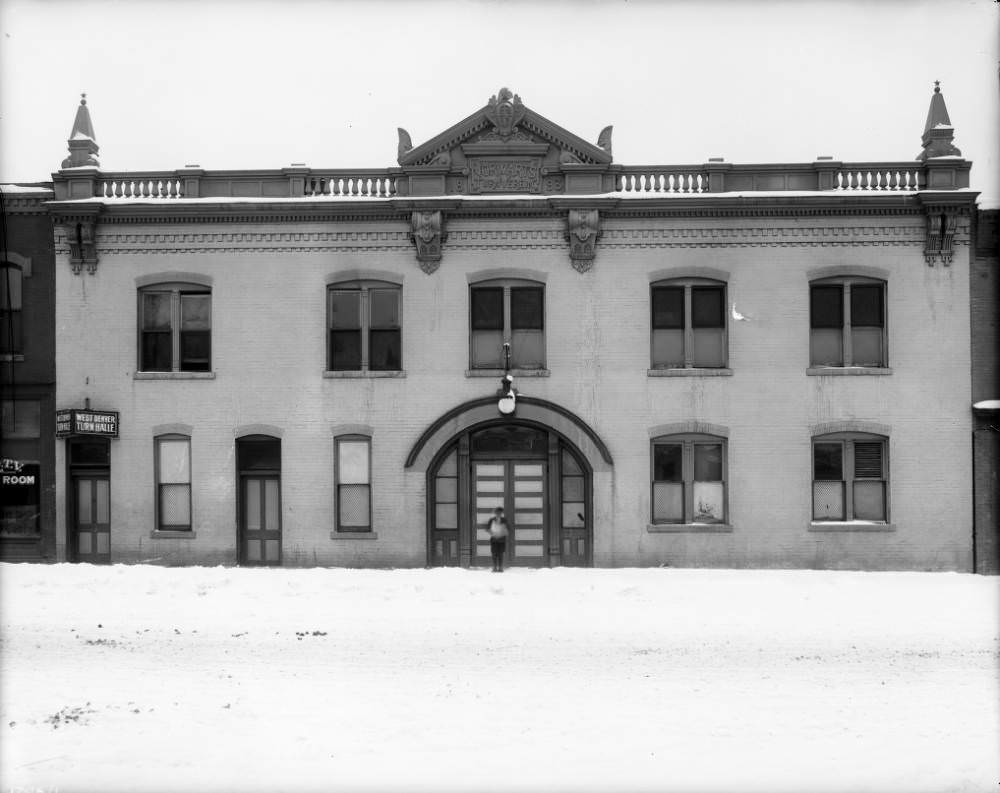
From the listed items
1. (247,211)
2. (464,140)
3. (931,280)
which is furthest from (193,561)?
(931,280)

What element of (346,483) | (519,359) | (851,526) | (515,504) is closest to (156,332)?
(346,483)

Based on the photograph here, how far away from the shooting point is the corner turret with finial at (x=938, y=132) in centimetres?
1972

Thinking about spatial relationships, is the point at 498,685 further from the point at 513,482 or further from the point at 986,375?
the point at 986,375

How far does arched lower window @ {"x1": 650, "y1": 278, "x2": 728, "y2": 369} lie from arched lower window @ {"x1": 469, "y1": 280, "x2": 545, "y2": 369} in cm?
256

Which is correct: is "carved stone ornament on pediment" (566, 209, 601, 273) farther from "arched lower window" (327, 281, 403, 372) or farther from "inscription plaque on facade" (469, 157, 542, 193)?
"arched lower window" (327, 281, 403, 372)

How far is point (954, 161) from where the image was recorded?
19.5m

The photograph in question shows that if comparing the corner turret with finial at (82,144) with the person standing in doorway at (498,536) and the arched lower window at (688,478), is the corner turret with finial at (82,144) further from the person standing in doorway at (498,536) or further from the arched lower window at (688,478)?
the arched lower window at (688,478)

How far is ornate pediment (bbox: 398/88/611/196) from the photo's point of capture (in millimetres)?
19766

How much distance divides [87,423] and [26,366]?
7.32 feet

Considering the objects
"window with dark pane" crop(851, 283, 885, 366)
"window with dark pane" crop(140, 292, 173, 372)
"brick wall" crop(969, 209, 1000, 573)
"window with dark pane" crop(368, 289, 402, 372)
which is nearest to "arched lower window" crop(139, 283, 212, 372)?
"window with dark pane" crop(140, 292, 173, 372)

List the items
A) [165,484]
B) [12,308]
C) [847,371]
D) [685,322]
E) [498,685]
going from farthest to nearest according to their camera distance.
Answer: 1. [12,308]
2. [165,484]
3. [685,322]
4. [847,371]
5. [498,685]

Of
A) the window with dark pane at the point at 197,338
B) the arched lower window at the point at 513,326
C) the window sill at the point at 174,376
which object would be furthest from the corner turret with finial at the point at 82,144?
the arched lower window at the point at 513,326

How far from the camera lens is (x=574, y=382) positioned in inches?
781

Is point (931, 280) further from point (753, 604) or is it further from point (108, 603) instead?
point (108, 603)
